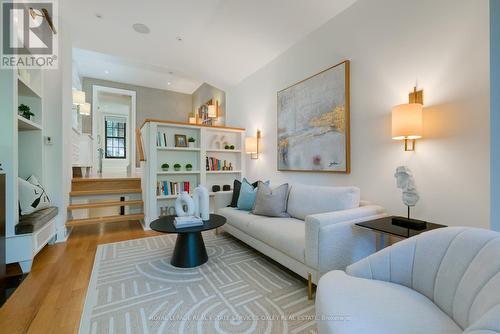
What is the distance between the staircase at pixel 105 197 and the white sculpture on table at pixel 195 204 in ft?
5.83

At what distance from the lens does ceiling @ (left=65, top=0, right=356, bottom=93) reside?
2.88 meters

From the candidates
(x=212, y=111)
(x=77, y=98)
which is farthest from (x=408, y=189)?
(x=77, y=98)

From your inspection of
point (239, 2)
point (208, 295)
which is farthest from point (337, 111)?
point (208, 295)

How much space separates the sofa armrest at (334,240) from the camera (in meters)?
1.77

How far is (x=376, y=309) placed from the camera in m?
1.02

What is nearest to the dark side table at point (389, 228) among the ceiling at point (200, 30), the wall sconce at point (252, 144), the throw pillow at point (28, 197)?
the ceiling at point (200, 30)

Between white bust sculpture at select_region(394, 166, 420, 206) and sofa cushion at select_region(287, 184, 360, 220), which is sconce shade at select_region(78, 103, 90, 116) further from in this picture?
white bust sculpture at select_region(394, 166, 420, 206)

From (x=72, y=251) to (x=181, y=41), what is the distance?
11.5 feet

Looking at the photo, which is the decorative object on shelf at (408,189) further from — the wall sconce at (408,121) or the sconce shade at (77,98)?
the sconce shade at (77,98)

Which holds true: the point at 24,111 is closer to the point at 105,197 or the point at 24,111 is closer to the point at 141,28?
the point at 105,197

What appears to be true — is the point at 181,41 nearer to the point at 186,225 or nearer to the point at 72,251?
the point at 186,225

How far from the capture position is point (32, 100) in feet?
9.63

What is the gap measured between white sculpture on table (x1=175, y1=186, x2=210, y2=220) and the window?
26.7 feet

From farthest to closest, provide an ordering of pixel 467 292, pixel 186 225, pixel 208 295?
pixel 186 225 → pixel 208 295 → pixel 467 292
